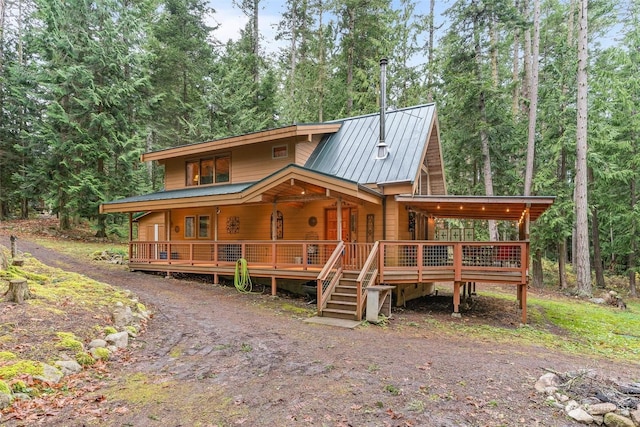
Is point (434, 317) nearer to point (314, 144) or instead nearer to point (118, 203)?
point (314, 144)

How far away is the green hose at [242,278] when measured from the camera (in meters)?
11.6

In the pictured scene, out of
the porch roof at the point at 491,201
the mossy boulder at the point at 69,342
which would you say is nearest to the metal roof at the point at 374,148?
the porch roof at the point at 491,201

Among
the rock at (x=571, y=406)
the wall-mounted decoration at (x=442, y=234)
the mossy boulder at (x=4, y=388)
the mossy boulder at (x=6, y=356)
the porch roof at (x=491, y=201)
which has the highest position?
the porch roof at (x=491, y=201)

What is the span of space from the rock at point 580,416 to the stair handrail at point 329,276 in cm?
544

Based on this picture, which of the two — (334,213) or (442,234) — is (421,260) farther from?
(442,234)

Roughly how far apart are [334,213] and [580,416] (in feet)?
30.3

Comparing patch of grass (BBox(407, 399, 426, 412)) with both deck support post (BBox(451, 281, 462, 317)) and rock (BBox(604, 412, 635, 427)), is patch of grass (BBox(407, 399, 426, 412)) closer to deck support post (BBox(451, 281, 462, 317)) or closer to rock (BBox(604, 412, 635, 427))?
rock (BBox(604, 412, 635, 427))

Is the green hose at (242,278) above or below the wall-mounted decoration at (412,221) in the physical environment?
below

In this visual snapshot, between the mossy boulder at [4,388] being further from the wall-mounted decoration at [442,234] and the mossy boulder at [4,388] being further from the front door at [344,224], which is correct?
the wall-mounted decoration at [442,234]

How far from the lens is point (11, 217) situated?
2544 cm

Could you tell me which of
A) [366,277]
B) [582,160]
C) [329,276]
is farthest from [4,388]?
[582,160]

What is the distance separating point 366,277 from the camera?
30.5ft

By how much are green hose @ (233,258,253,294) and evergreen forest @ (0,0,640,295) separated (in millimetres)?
12485

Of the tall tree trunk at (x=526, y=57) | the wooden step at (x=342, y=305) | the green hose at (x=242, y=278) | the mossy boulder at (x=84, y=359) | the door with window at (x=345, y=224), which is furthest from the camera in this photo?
the tall tree trunk at (x=526, y=57)
